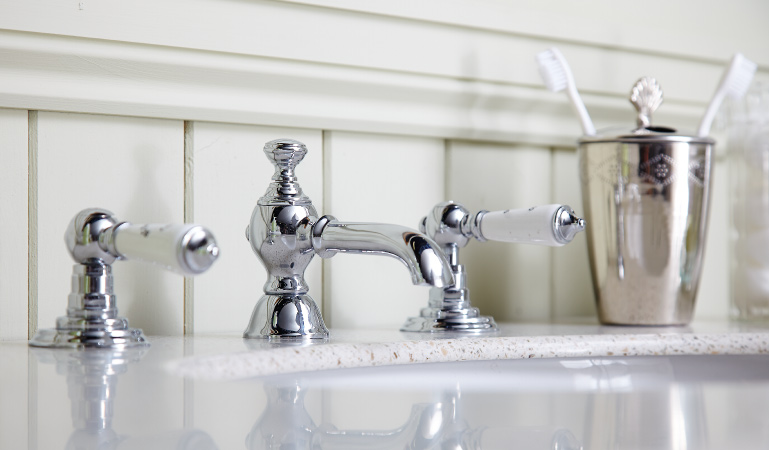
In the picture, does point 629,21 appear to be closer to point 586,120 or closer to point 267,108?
point 586,120

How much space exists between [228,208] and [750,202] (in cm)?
44

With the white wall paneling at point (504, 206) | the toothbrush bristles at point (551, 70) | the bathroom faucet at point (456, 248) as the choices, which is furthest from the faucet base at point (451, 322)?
the toothbrush bristles at point (551, 70)

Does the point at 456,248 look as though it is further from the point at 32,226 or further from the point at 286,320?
the point at 32,226

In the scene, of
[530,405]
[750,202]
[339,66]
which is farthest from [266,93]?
[750,202]

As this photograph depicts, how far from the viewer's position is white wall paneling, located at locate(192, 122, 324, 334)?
0.60 m

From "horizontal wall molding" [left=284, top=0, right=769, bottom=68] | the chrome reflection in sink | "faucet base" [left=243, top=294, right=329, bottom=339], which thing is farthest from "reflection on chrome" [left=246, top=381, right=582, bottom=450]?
"horizontal wall molding" [left=284, top=0, right=769, bottom=68]

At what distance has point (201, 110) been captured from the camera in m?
0.59

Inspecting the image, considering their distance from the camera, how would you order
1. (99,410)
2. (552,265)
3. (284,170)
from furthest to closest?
(552,265) < (284,170) < (99,410)

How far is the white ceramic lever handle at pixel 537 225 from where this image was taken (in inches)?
19.8

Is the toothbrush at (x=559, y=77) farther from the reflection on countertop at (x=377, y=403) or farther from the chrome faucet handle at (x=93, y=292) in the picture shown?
the chrome faucet handle at (x=93, y=292)

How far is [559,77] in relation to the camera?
27.3 inches

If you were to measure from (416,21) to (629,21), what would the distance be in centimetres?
24

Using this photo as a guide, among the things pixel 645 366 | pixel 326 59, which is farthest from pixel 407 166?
pixel 645 366

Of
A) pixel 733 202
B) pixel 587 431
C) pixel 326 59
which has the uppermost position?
pixel 326 59
